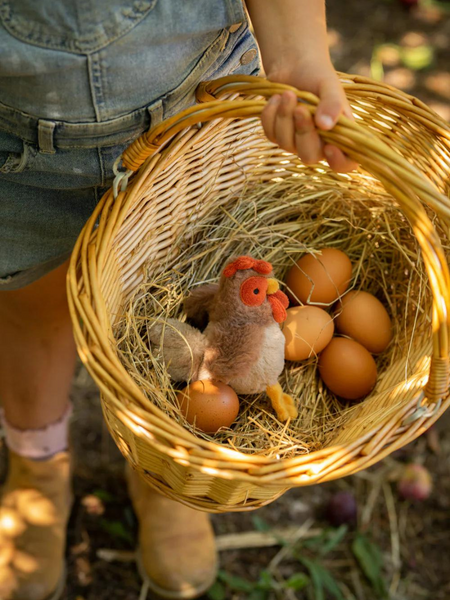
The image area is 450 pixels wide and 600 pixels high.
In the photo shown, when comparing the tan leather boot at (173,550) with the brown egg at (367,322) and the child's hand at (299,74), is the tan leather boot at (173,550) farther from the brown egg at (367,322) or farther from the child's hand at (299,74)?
the child's hand at (299,74)

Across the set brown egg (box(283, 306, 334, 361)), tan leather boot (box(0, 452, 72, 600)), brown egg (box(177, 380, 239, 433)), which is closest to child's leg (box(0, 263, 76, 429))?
tan leather boot (box(0, 452, 72, 600))

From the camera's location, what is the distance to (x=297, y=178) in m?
1.23

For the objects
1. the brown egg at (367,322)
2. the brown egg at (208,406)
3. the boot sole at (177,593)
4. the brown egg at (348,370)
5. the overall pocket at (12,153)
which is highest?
the overall pocket at (12,153)

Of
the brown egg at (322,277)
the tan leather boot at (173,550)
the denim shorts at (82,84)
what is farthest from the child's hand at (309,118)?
the tan leather boot at (173,550)

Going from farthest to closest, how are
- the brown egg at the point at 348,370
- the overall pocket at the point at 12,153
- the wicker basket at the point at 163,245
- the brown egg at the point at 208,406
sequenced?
the brown egg at the point at 348,370
the brown egg at the point at 208,406
the overall pocket at the point at 12,153
the wicker basket at the point at 163,245

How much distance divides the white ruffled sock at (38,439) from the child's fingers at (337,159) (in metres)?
0.85

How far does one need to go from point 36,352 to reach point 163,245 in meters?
0.34

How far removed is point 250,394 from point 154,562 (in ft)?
1.59

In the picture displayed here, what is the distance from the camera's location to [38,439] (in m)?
1.27

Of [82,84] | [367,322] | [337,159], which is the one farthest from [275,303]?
[82,84]

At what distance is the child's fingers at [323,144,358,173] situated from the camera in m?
0.75

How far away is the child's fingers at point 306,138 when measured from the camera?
72 centimetres

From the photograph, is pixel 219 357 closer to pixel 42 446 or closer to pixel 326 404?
pixel 326 404

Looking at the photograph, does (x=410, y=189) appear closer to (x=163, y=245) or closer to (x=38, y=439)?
(x=163, y=245)
